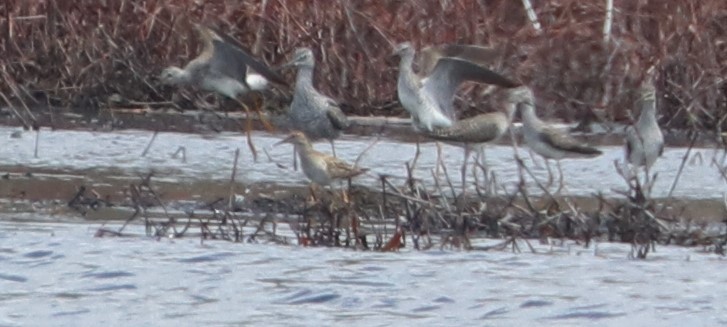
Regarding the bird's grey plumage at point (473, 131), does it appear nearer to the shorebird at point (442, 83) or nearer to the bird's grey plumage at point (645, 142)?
the shorebird at point (442, 83)

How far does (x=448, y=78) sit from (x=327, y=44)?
3671 millimetres

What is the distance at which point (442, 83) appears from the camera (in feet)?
39.0

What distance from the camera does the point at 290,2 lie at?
15969 mm

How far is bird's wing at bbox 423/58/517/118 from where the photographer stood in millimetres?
11641

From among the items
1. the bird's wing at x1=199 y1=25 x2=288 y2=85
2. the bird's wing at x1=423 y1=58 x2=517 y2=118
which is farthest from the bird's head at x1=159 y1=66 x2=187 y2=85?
the bird's wing at x1=423 y1=58 x2=517 y2=118

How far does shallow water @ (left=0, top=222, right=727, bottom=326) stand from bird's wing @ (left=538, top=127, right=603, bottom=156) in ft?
8.64

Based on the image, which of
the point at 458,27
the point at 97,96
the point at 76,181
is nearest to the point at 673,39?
the point at 458,27

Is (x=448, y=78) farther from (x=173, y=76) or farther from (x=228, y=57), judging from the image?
(x=173, y=76)

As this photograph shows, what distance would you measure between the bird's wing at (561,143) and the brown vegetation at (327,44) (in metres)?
3.95

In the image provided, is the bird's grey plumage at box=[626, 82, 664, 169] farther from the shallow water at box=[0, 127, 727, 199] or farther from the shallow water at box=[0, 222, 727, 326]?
the shallow water at box=[0, 222, 727, 326]

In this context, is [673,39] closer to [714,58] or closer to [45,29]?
[714,58]

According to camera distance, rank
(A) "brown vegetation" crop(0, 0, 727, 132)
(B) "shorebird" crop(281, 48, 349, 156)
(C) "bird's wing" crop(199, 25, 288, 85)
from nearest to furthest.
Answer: (B) "shorebird" crop(281, 48, 349, 156)
(C) "bird's wing" crop(199, 25, 288, 85)
(A) "brown vegetation" crop(0, 0, 727, 132)

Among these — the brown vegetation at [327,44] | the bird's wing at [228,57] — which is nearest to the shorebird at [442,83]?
the bird's wing at [228,57]

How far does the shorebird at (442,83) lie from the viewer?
11.6 m
